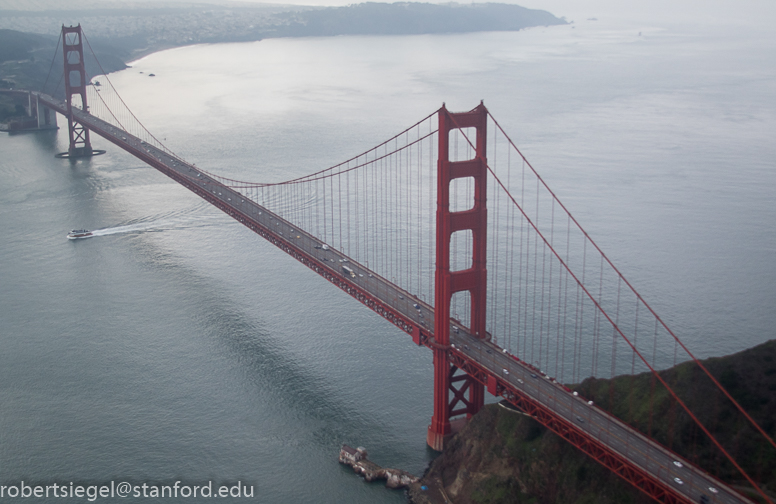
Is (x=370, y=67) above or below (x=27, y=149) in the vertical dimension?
above

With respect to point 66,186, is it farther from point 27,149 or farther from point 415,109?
point 415,109

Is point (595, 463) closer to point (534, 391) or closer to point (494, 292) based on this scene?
point (534, 391)

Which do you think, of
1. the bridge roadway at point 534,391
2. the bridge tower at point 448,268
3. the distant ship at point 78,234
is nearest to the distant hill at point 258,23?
the distant ship at point 78,234

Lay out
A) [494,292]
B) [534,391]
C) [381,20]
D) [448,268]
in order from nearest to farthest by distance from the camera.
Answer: [534,391] < [448,268] < [494,292] < [381,20]

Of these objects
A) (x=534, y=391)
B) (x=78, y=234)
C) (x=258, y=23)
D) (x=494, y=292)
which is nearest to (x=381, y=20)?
(x=258, y=23)

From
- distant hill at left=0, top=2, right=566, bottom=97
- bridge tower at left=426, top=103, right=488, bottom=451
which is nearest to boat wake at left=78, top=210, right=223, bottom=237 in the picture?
bridge tower at left=426, top=103, right=488, bottom=451

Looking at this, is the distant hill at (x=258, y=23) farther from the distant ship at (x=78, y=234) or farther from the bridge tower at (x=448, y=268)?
the bridge tower at (x=448, y=268)

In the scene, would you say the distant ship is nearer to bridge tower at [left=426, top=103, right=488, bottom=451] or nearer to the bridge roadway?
the bridge roadway

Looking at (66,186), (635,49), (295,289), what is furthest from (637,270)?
(635,49)
